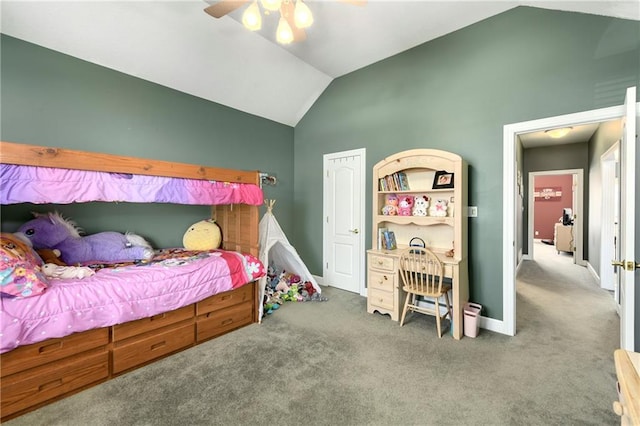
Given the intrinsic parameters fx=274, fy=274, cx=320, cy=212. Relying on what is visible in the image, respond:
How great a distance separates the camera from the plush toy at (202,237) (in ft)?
10.9

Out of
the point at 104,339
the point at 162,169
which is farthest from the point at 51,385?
the point at 162,169

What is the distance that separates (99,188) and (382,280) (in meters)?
2.81

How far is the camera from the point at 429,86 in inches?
130

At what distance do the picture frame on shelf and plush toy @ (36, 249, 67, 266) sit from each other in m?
3.65

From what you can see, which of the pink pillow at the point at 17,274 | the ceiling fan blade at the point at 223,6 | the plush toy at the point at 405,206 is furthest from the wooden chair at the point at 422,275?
the pink pillow at the point at 17,274

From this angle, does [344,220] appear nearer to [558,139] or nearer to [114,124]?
[114,124]

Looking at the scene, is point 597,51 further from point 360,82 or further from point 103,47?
point 103,47

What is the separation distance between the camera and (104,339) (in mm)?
2033

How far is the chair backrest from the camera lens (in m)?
2.74

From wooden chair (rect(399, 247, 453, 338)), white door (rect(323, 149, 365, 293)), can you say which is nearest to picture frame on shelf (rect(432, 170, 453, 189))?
wooden chair (rect(399, 247, 453, 338))

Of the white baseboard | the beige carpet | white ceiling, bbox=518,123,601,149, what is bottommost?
the beige carpet

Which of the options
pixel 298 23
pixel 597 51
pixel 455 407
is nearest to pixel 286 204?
pixel 298 23

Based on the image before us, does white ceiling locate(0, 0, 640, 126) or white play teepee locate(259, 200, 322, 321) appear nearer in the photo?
white ceiling locate(0, 0, 640, 126)

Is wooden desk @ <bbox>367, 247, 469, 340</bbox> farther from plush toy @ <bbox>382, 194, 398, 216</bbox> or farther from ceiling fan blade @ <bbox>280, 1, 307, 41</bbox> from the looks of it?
ceiling fan blade @ <bbox>280, 1, 307, 41</bbox>
